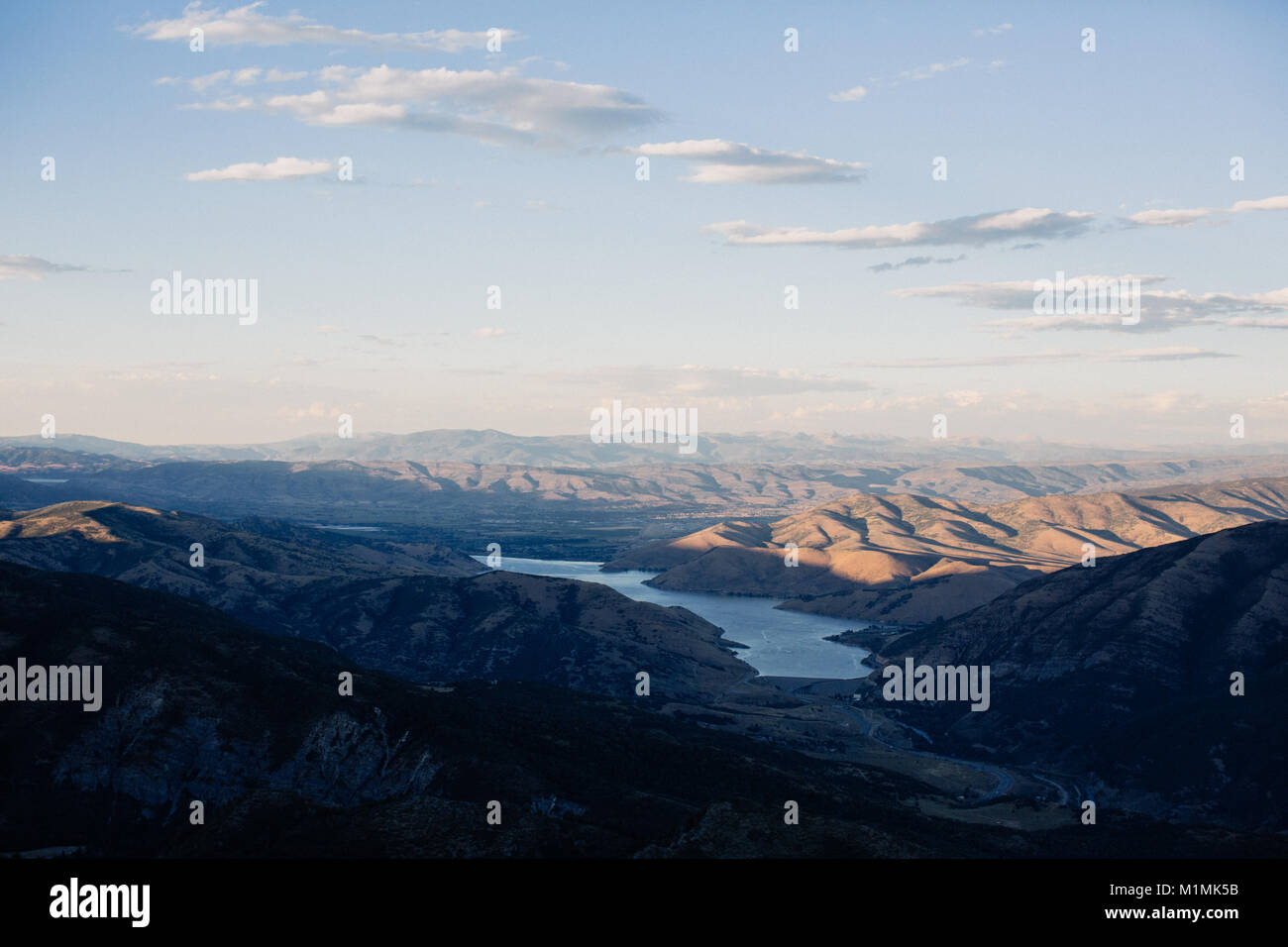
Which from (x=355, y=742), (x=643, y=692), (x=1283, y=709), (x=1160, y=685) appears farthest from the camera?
(x=643, y=692)

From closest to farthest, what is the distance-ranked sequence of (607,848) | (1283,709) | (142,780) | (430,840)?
1. (430,840)
2. (607,848)
3. (142,780)
4. (1283,709)
